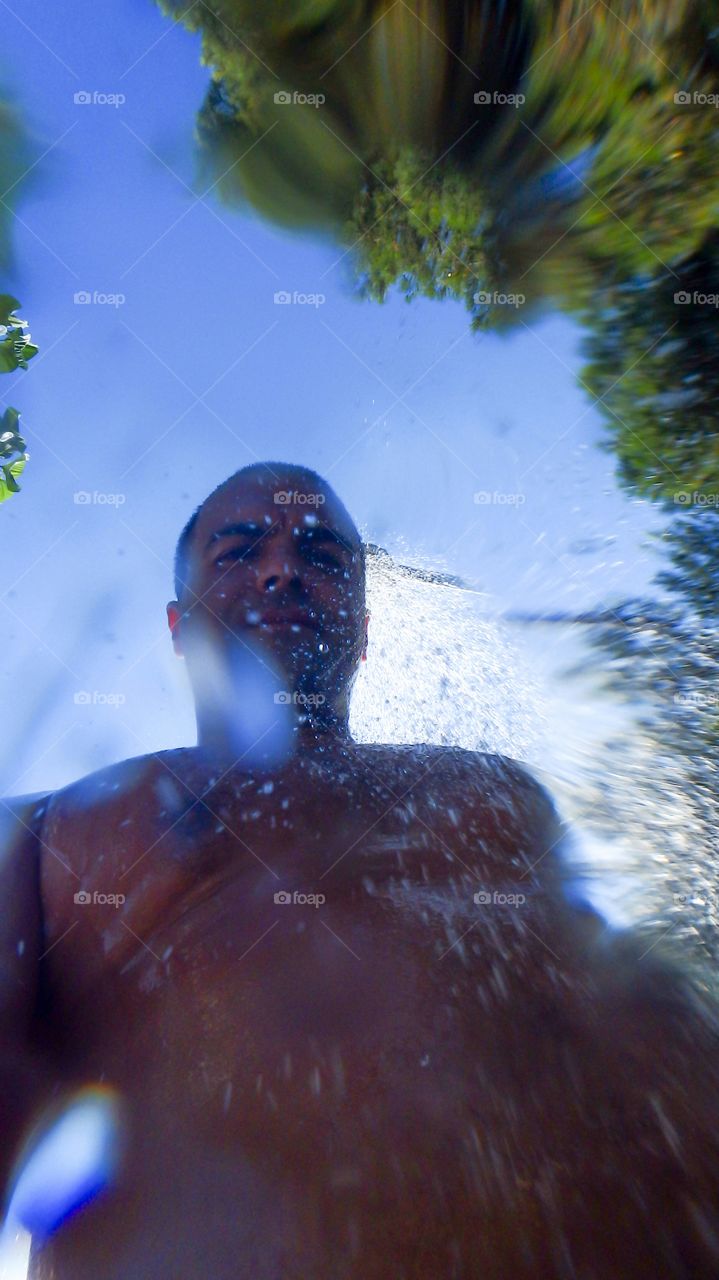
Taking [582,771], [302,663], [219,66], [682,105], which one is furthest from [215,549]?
[682,105]

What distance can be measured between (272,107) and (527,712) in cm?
165

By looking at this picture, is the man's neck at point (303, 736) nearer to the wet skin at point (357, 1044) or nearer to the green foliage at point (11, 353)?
the wet skin at point (357, 1044)

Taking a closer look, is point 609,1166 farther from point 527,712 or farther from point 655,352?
point 655,352

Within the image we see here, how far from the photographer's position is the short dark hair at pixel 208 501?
1.80 meters

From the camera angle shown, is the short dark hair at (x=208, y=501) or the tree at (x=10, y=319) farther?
the short dark hair at (x=208, y=501)

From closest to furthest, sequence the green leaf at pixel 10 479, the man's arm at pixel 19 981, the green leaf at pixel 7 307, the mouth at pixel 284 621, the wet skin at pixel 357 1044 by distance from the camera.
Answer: the wet skin at pixel 357 1044 → the man's arm at pixel 19 981 → the green leaf at pixel 7 307 → the green leaf at pixel 10 479 → the mouth at pixel 284 621

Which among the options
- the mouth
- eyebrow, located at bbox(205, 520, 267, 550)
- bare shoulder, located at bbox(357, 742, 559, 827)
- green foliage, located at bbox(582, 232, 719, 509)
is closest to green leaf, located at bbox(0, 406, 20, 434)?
eyebrow, located at bbox(205, 520, 267, 550)

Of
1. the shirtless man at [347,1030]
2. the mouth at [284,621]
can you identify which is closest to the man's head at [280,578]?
the mouth at [284,621]

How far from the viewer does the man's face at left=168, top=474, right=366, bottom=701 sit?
160 cm

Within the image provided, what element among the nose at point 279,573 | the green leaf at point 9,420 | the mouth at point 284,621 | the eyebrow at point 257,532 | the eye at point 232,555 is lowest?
the mouth at point 284,621

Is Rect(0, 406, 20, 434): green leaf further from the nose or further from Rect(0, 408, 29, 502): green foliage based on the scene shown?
the nose

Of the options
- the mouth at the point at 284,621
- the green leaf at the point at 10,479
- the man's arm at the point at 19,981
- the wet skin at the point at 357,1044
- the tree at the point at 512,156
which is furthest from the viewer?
the mouth at the point at 284,621

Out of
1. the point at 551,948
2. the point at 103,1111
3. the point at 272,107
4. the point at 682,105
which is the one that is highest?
the point at 272,107

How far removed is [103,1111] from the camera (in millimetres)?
873
